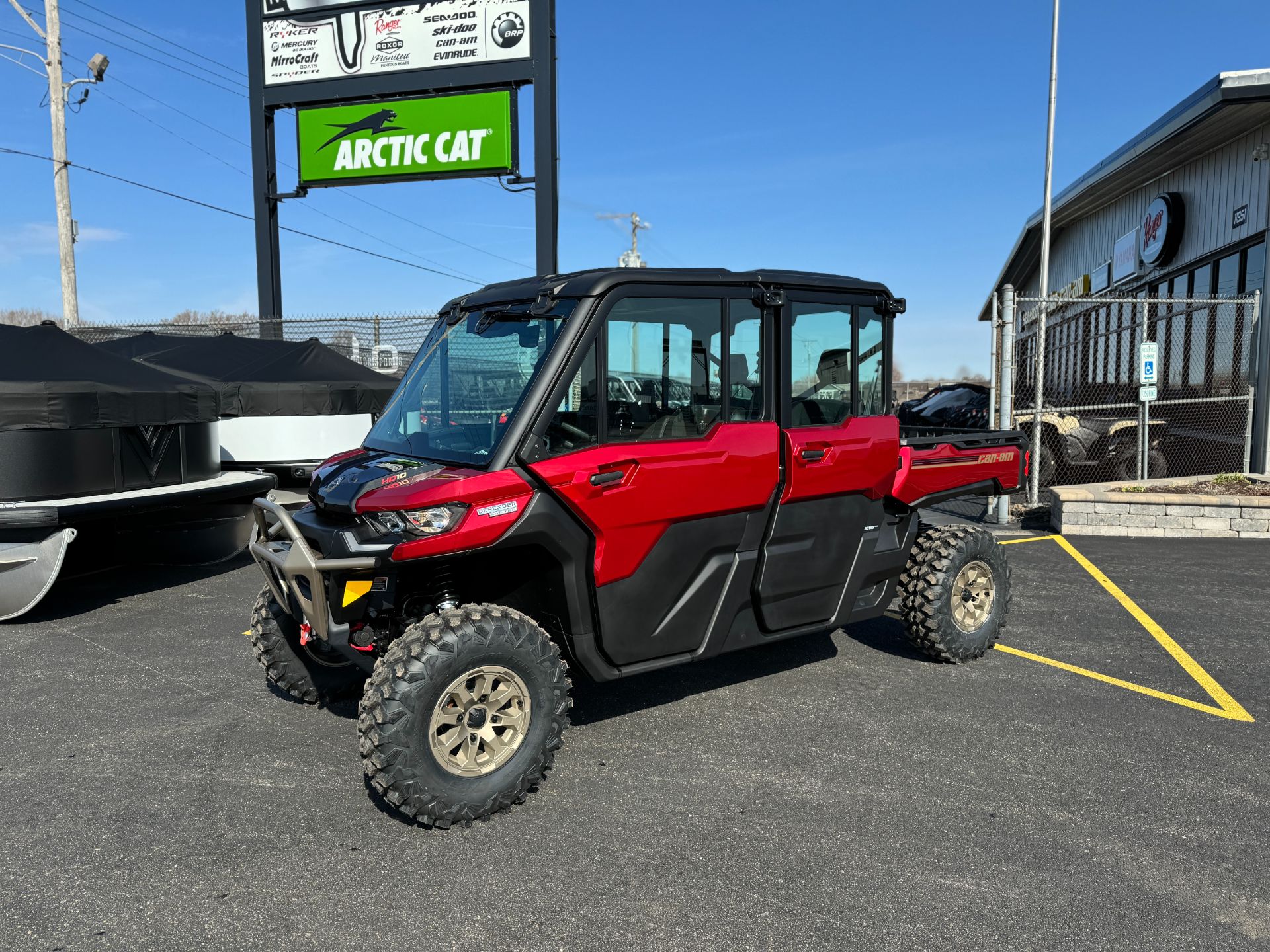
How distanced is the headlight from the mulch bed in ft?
30.3

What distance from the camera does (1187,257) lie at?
16609mm

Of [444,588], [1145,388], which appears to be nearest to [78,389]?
[444,588]

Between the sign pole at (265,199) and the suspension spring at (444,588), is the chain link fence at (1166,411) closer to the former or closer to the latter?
the suspension spring at (444,588)

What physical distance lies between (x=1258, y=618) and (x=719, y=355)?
16.4 feet

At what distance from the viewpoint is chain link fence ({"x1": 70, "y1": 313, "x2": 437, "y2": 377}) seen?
1378 cm

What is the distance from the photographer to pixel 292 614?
4.24 m

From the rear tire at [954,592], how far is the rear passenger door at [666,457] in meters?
→ 1.56

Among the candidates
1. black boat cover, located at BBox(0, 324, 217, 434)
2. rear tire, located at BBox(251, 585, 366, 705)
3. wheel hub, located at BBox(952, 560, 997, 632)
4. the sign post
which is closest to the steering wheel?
rear tire, located at BBox(251, 585, 366, 705)

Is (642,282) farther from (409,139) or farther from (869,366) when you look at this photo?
(409,139)

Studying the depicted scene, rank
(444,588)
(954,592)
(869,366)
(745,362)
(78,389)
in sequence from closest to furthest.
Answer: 1. (444,588)
2. (745,362)
3. (869,366)
4. (954,592)
5. (78,389)

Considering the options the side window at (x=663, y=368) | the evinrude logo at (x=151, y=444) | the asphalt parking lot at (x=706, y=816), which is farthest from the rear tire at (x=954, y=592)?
the evinrude logo at (x=151, y=444)

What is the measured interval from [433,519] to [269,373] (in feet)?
26.6

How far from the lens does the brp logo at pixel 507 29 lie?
543 inches

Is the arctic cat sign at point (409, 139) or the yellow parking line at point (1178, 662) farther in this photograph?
the arctic cat sign at point (409, 139)
